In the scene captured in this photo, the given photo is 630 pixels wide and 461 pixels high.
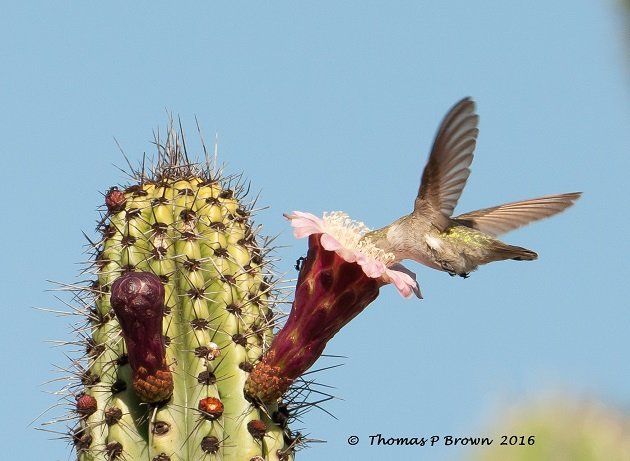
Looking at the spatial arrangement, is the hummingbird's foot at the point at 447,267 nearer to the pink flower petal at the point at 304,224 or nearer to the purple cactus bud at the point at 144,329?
the pink flower petal at the point at 304,224

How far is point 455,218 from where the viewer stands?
6.93 meters

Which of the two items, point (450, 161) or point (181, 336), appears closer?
point (181, 336)

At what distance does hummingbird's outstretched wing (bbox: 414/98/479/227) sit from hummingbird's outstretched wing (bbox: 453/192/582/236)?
25.1 inches

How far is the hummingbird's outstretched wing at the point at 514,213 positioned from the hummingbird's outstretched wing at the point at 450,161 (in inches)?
25.1

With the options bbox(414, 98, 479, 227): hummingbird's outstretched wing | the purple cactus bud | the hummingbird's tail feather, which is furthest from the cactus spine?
the hummingbird's tail feather

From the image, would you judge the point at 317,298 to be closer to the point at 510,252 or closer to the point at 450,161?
the point at 450,161

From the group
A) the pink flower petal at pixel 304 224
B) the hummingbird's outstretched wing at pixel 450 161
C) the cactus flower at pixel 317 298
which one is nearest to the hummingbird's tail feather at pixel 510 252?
the hummingbird's outstretched wing at pixel 450 161

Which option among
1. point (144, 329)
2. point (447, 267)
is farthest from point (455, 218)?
point (144, 329)

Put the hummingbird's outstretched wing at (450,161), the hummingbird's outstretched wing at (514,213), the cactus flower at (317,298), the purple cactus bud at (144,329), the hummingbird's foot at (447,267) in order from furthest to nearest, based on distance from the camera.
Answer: the hummingbird's outstretched wing at (514,213) → the hummingbird's foot at (447,267) → the hummingbird's outstretched wing at (450,161) → the cactus flower at (317,298) → the purple cactus bud at (144,329)

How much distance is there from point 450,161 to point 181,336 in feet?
7.07

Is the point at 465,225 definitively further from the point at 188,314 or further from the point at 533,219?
the point at 188,314

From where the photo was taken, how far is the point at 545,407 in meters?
4.08

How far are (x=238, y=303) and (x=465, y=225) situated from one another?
270 cm

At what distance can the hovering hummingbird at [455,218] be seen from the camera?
5.49m
